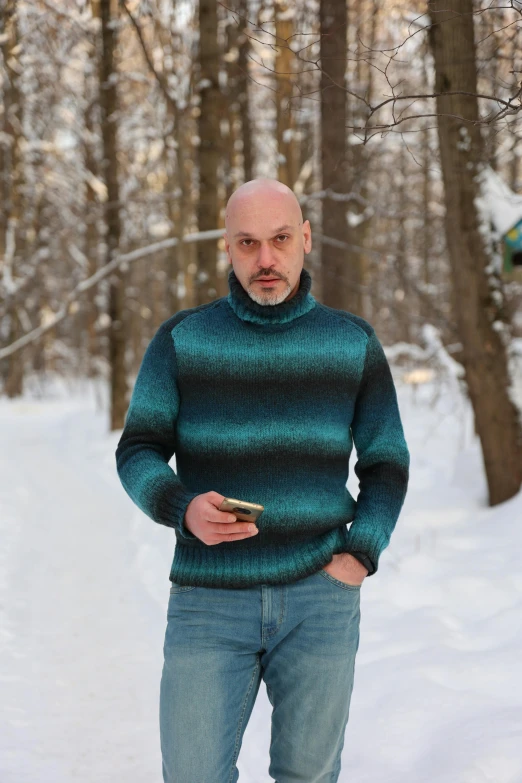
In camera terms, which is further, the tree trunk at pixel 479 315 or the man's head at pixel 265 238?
the tree trunk at pixel 479 315

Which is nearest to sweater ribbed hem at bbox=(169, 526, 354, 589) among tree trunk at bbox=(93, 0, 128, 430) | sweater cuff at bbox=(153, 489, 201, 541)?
sweater cuff at bbox=(153, 489, 201, 541)

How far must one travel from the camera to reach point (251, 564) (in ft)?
7.19

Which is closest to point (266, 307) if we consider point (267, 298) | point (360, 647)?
point (267, 298)

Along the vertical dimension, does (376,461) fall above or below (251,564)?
above

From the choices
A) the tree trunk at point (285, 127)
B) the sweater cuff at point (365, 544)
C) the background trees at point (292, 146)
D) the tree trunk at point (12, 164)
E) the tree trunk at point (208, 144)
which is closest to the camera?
the sweater cuff at point (365, 544)

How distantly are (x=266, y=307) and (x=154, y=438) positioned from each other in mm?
444

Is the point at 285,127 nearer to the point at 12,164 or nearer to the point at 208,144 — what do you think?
the point at 208,144

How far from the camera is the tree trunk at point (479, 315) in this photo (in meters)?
6.38

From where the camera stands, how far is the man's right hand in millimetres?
2014

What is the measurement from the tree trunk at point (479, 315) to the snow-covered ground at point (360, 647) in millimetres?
373

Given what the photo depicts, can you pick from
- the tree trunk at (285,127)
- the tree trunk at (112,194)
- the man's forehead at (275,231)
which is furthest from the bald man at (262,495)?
the tree trunk at (112,194)

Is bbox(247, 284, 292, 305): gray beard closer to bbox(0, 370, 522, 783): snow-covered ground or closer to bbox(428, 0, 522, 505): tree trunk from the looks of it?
bbox(0, 370, 522, 783): snow-covered ground

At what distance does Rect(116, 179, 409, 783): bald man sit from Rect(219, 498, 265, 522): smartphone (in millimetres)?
102

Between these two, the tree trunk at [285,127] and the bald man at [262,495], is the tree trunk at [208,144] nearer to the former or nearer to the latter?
the tree trunk at [285,127]
